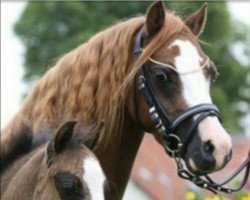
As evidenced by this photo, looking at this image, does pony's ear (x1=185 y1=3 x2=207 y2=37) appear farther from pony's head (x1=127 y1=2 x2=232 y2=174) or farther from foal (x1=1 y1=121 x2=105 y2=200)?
foal (x1=1 y1=121 x2=105 y2=200)

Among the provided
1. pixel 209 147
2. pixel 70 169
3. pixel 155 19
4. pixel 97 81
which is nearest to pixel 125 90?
pixel 97 81

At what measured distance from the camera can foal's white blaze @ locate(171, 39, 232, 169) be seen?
16.7 feet

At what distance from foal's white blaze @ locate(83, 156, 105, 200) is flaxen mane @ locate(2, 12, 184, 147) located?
3.12 ft

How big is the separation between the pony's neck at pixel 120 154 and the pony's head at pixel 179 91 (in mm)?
93

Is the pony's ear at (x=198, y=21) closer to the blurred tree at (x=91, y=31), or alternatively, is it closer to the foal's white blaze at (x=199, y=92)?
the foal's white blaze at (x=199, y=92)

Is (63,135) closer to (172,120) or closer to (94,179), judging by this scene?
(94,179)

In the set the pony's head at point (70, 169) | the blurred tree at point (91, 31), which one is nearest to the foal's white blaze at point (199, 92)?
the pony's head at point (70, 169)

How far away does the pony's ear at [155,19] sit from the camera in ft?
18.4

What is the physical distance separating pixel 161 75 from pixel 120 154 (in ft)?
1.90

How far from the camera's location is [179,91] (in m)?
5.37

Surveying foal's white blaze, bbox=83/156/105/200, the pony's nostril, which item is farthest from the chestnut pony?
foal's white blaze, bbox=83/156/105/200

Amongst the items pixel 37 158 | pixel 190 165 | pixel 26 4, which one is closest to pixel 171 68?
pixel 190 165

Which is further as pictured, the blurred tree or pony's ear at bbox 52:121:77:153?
the blurred tree

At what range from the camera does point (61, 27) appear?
117ft
